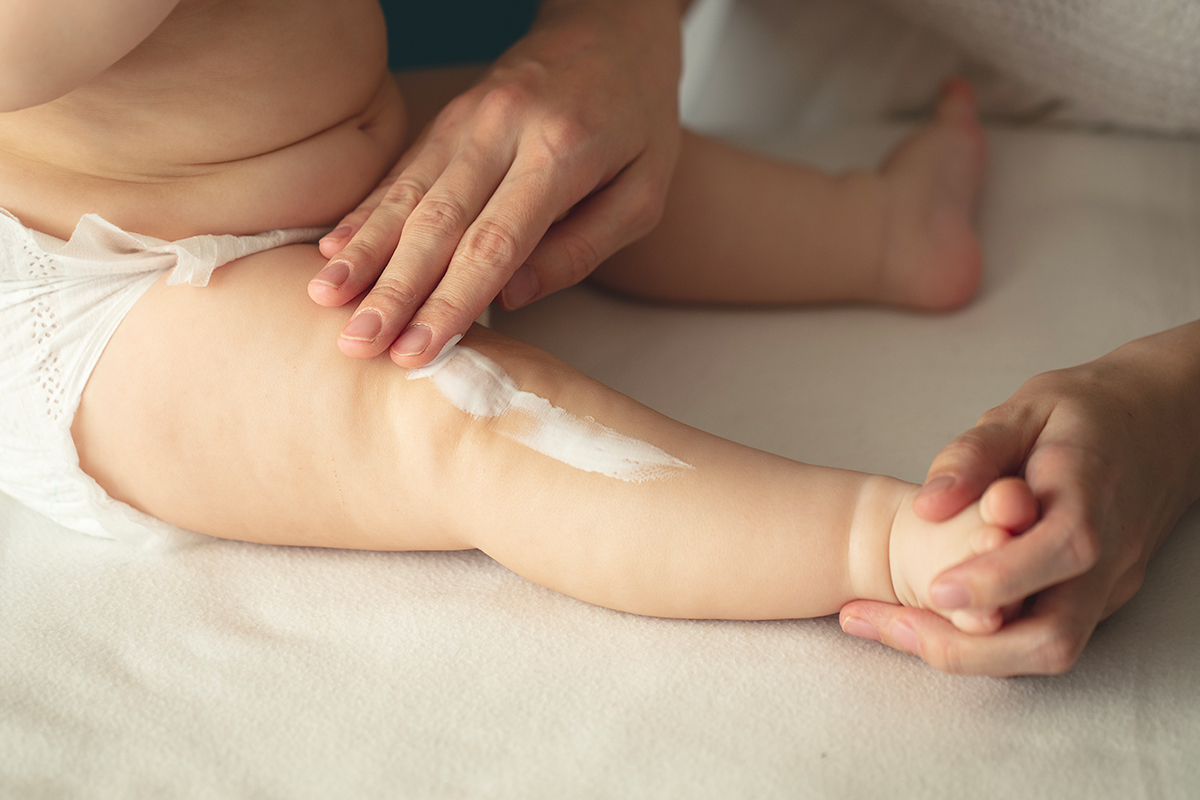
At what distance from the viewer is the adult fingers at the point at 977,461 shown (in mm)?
580

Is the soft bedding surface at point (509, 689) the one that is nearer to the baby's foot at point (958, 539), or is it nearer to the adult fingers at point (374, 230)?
the baby's foot at point (958, 539)

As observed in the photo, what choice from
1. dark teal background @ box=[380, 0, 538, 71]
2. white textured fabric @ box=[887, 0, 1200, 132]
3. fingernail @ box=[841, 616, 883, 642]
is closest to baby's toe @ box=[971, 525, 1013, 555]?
fingernail @ box=[841, 616, 883, 642]

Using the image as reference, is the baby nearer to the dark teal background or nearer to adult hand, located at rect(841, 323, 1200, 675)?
adult hand, located at rect(841, 323, 1200, 675)

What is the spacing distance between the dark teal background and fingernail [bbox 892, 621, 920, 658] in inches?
58.8

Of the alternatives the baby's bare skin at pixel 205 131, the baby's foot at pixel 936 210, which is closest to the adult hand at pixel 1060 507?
the baby's foot at pixel 936 210

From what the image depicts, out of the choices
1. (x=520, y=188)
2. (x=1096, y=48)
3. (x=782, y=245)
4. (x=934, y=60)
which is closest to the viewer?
(x=520, y=188)

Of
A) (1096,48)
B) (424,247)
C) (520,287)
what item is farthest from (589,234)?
(1096,48)

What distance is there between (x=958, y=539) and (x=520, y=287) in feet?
1.39

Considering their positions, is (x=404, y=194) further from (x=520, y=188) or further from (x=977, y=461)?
(x=977, y=461)

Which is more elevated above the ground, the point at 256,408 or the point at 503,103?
the point at 503,103

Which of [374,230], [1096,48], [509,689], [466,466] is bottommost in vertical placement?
[509,689]

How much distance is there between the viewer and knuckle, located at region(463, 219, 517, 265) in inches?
27.9

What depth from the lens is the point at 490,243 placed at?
28.2 inches

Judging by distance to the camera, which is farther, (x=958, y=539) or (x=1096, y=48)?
(x=1096, y=48)
